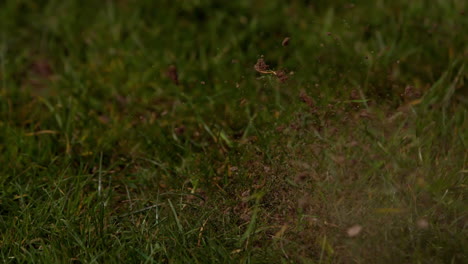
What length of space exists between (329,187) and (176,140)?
0.79 meters

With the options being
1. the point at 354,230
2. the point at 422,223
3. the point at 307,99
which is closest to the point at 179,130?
the point at 307,99

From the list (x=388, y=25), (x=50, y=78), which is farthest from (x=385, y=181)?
(x=50, y=78)

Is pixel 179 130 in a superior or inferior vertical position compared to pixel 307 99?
inferior

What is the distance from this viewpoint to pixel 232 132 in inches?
121

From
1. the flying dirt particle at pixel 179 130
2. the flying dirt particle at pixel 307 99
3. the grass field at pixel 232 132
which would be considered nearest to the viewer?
the grass field at pixel 232 132

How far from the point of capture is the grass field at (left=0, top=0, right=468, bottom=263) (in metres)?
2.45

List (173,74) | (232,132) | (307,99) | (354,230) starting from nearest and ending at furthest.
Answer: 1. (354,230)
2. (307,99)
3. (232,132)
4. (173,74)

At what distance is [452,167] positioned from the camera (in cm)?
268

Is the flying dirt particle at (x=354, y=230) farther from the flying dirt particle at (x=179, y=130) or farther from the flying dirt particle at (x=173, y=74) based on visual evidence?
the flying dirt particle at (x=173, y=74)

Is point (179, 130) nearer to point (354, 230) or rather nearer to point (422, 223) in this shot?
point (354, 230)

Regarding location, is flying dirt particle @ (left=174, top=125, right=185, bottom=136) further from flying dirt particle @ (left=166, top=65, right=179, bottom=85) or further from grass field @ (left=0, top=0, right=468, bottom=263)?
flying dirt particle @ (left=166, top=65, right=179, bottom=85)

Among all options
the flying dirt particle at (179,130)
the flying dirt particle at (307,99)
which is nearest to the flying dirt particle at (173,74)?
the flying dirt particle at (179,130)

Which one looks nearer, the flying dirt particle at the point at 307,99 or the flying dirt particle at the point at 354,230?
the flying dirt particle at the point at 354,230

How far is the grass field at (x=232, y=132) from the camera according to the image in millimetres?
2449
